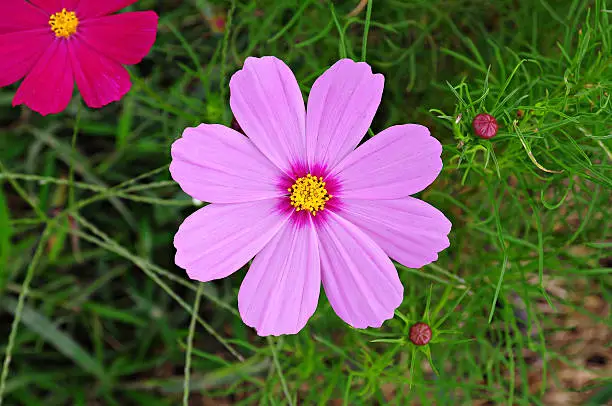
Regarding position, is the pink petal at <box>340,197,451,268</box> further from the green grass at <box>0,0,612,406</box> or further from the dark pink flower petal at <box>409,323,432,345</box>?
the green grass at <box>0,0,612,406</box>

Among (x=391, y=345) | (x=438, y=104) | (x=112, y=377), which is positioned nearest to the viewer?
(x=391, y=345)

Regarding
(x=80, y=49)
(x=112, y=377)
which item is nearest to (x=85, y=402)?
(x=112, y=377)

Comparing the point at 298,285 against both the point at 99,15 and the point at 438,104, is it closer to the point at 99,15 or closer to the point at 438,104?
the point at 99,15

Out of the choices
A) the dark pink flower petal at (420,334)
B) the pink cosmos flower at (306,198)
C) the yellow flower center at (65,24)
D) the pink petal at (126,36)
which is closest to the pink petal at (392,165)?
the pink cosmos flower at (306,198)

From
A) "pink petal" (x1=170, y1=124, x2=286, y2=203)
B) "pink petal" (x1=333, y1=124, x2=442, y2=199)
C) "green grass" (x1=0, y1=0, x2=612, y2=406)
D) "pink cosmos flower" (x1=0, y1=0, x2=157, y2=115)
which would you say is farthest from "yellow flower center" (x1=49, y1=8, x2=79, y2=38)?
"pink petal" (x1=333, y1=124, x2=442, y2=199)

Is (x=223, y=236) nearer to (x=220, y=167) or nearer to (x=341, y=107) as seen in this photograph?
(x=220, y=167)

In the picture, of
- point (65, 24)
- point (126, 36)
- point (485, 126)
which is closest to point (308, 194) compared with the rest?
point (485, 126)
